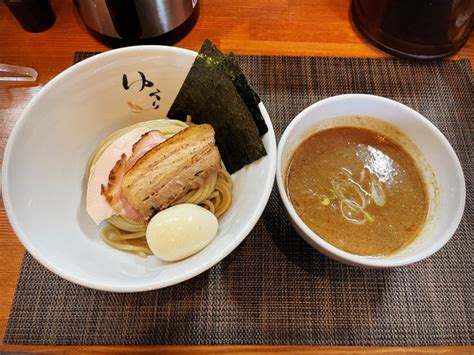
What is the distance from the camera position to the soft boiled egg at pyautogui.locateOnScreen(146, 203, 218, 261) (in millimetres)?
997

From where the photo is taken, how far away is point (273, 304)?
1150 millimetres

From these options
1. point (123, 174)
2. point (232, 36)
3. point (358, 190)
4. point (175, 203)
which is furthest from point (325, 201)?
point (232, 36)

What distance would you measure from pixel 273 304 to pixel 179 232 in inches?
15.1

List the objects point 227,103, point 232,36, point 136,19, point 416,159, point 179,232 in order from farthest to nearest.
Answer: point 232,36, point 136,19, point 416,159, point 227,103, point 179,232

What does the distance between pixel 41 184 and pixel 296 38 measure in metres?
1.23

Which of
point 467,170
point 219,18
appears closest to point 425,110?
point 467,170

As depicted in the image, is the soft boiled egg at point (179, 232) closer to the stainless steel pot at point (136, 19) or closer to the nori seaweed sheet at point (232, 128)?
the nori seaweed sheet at point (232, 128)

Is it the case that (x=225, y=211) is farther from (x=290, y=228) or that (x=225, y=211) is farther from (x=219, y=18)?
(x=219, y=18)

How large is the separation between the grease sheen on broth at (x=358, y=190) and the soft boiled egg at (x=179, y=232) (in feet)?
0.98

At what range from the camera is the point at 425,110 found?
1540 mm

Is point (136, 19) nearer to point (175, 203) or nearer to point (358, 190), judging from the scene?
point (175, 203)

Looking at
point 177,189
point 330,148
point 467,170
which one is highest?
point 177,189

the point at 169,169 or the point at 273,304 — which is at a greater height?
the point at 169,169

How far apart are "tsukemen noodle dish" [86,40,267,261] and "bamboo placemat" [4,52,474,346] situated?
0.64ft
